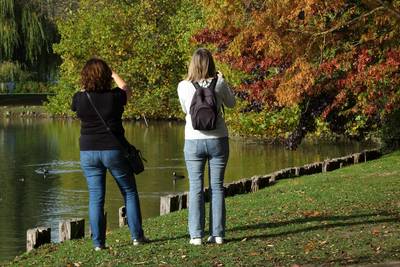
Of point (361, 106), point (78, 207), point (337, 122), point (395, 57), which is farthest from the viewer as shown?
point (337, 122)

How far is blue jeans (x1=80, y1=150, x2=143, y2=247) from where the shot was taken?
965 centimetres

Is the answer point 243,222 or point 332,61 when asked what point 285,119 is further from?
point 243,222

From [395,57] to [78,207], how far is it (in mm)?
6844

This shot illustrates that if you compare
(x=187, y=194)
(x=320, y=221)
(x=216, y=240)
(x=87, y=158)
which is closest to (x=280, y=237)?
(x=216, y=240)

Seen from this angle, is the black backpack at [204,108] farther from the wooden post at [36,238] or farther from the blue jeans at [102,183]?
the wooden post at [36,238]

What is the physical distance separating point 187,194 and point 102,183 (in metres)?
5.28

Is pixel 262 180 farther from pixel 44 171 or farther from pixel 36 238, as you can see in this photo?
pixel 44 171

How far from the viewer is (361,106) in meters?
22.5

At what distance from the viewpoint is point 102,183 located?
32.3 ft

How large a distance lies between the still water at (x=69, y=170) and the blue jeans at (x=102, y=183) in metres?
4.36

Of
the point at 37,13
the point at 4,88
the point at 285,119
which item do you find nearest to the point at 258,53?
the point at 285,119

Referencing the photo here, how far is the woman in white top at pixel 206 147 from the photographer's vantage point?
9547 millimetres

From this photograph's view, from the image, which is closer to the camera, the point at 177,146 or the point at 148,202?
the point at 148,202

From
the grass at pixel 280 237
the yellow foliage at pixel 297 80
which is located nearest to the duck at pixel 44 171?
the yellow foliage at pixel 297 80
